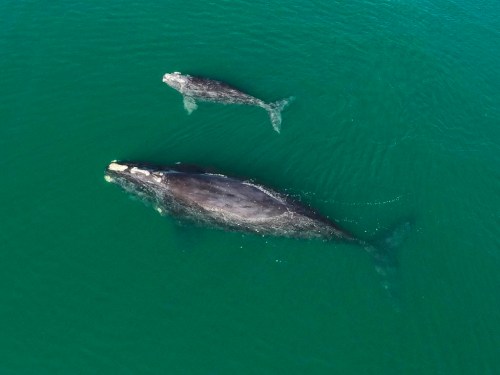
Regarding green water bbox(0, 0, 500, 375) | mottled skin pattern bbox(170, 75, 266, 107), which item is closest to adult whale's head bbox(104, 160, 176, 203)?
green water bbox(0, 0, 500, 375)

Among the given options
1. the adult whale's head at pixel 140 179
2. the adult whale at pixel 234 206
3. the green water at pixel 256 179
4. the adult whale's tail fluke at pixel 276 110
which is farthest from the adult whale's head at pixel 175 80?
the adult whale at pixel 234 206

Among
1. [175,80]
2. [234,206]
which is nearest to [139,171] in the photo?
[234,206]

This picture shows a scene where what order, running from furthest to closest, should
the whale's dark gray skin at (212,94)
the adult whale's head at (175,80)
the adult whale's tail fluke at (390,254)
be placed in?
the adult whale's head at (175,80) → the whale's dark gray skin at (212,94) → the adult whale's tail fluke at (390,254)

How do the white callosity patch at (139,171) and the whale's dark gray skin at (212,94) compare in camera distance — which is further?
the whale's dark gray skin at (212,94)

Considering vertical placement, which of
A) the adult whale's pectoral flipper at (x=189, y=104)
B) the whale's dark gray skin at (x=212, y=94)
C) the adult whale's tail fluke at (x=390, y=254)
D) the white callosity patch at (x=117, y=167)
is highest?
the whale's dark gray skin at (x=212, y=94)

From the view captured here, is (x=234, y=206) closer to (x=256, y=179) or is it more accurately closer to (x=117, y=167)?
(x=256, y=179)

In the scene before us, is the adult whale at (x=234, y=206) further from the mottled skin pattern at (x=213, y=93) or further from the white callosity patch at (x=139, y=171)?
the mottled skin pattern at (x=213, y=93)

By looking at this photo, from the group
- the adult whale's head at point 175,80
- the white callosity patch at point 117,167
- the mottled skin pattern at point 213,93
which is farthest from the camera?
the adult whale's head at point 175,80
